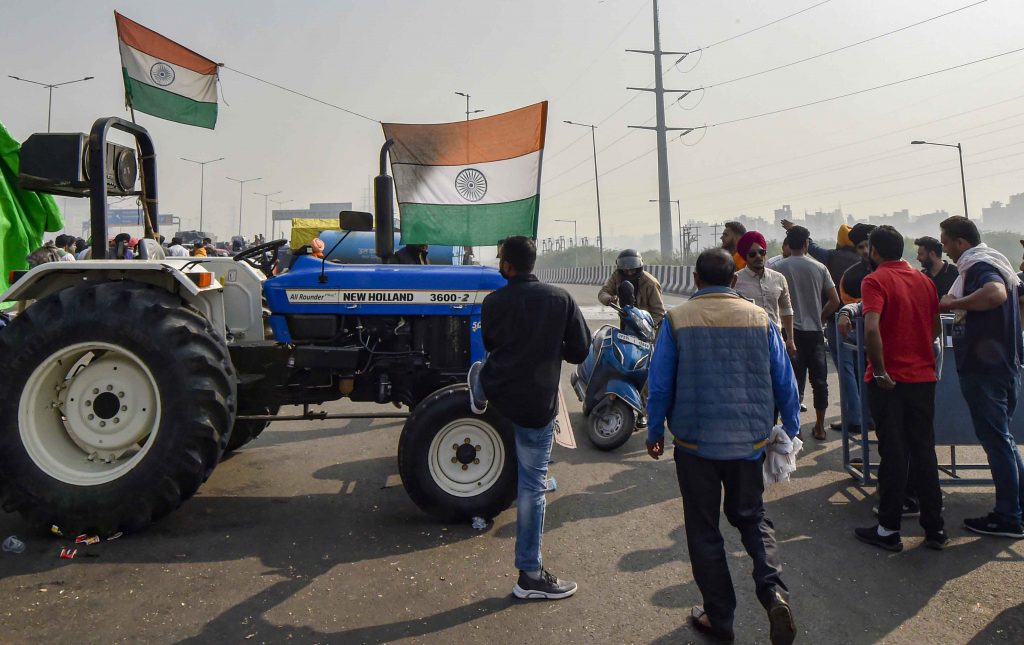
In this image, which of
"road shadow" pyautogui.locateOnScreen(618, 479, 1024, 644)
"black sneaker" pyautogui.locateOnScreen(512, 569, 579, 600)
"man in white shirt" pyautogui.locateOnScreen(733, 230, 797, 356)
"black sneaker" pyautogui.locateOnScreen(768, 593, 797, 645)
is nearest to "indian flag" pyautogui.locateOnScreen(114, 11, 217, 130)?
"man in white shirt" pyautogui.locateOnScreen(733, 230, 797, 356)

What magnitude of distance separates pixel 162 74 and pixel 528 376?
18.0 feet

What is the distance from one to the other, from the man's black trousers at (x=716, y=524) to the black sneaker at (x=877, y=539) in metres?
1.42

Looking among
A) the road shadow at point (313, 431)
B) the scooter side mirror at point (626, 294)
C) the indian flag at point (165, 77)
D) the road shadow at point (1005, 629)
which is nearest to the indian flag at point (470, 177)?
the scooter side mirror at point (626, 294)

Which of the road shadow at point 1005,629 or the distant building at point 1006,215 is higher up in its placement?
the distant building at point 1006,215

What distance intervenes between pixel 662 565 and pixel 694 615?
0.71 metres

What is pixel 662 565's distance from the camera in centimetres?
409

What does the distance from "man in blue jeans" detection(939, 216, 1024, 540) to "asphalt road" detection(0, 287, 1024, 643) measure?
25cm

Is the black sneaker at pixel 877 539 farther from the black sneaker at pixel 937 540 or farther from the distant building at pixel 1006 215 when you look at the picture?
the distant building at pixel 1006 215

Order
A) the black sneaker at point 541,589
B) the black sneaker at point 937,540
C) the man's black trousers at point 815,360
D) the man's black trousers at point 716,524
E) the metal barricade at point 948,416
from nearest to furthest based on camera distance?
1. the man's black trousers at point 716,524
2. the black sneaker at point 541,589
3. the black sneaker at point 937,540
4. the metal barricade at point 948,416
5. the man's black trousers at point 815,360

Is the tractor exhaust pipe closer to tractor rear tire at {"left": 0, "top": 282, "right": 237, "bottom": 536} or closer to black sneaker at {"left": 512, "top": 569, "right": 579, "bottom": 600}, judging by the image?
tractor rear tire at {"left": 0, "top": 282, "right": 237, "bottom": 536}

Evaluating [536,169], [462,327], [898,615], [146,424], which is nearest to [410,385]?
[462,327]

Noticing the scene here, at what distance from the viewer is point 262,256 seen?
6000 mm

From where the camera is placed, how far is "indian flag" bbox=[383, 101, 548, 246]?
6.16 m

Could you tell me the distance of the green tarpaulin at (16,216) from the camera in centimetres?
551
